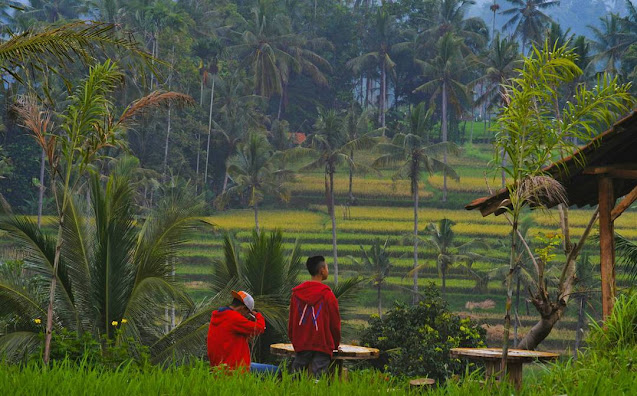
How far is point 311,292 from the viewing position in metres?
7.56

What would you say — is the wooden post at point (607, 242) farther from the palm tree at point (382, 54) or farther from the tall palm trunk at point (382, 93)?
the palm tree at point (382, 54)

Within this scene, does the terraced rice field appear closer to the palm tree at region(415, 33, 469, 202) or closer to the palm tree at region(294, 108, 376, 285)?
the palm tree at region(294, 108, 376, 285)

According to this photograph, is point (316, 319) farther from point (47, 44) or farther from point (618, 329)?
point (47, 44)

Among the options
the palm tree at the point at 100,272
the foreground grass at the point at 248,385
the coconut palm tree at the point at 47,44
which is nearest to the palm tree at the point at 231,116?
the palm tree at the point at 100,272

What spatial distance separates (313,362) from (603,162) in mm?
3283

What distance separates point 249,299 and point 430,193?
198 ft

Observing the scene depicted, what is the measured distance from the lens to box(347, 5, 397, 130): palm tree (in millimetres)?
78062

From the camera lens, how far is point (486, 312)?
4788cm

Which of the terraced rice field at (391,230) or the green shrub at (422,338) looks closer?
the green shrub at (422,338)

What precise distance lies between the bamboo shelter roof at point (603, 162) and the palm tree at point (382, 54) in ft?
221

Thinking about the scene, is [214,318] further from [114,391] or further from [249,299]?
[114,391]

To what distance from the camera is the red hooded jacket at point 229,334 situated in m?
7.27

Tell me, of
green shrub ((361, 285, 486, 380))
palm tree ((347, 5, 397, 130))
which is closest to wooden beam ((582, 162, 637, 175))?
green shrub ((361, 285, 486, 380))

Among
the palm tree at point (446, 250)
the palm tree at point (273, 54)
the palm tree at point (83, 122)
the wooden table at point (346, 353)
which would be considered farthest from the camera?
the palm tree at point (273, 54)
